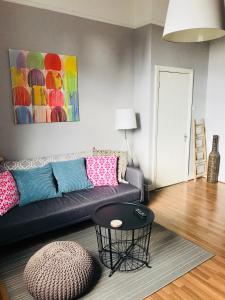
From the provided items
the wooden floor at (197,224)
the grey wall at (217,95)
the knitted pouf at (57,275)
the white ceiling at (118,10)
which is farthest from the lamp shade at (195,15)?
the grey wall at (217,95)

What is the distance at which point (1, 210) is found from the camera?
249 centimetres

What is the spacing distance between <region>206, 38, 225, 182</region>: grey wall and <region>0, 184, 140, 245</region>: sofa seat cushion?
7.46ft

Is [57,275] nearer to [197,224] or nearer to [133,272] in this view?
[133,272]

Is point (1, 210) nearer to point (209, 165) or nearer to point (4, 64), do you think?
point (4, 64)

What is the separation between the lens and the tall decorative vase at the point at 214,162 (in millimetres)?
4457

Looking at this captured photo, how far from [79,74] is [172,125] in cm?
178

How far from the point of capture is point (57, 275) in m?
1.79

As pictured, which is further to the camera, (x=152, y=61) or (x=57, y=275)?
(x=152, y=61)

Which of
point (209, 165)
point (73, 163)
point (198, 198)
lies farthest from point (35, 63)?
point (209, 165)

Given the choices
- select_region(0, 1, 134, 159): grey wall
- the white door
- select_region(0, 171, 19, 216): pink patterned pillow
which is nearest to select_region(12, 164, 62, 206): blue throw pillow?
select_region(0, 171, 19, 216): pink patterned pillow

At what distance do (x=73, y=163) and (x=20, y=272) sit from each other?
4.68 feet

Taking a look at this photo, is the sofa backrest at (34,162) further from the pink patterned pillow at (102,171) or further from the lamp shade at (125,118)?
the lamp shade at (125,118)

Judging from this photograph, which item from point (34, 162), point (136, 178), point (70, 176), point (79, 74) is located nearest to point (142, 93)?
point (79, 74)

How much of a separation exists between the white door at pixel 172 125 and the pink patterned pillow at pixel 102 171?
1061 mm
